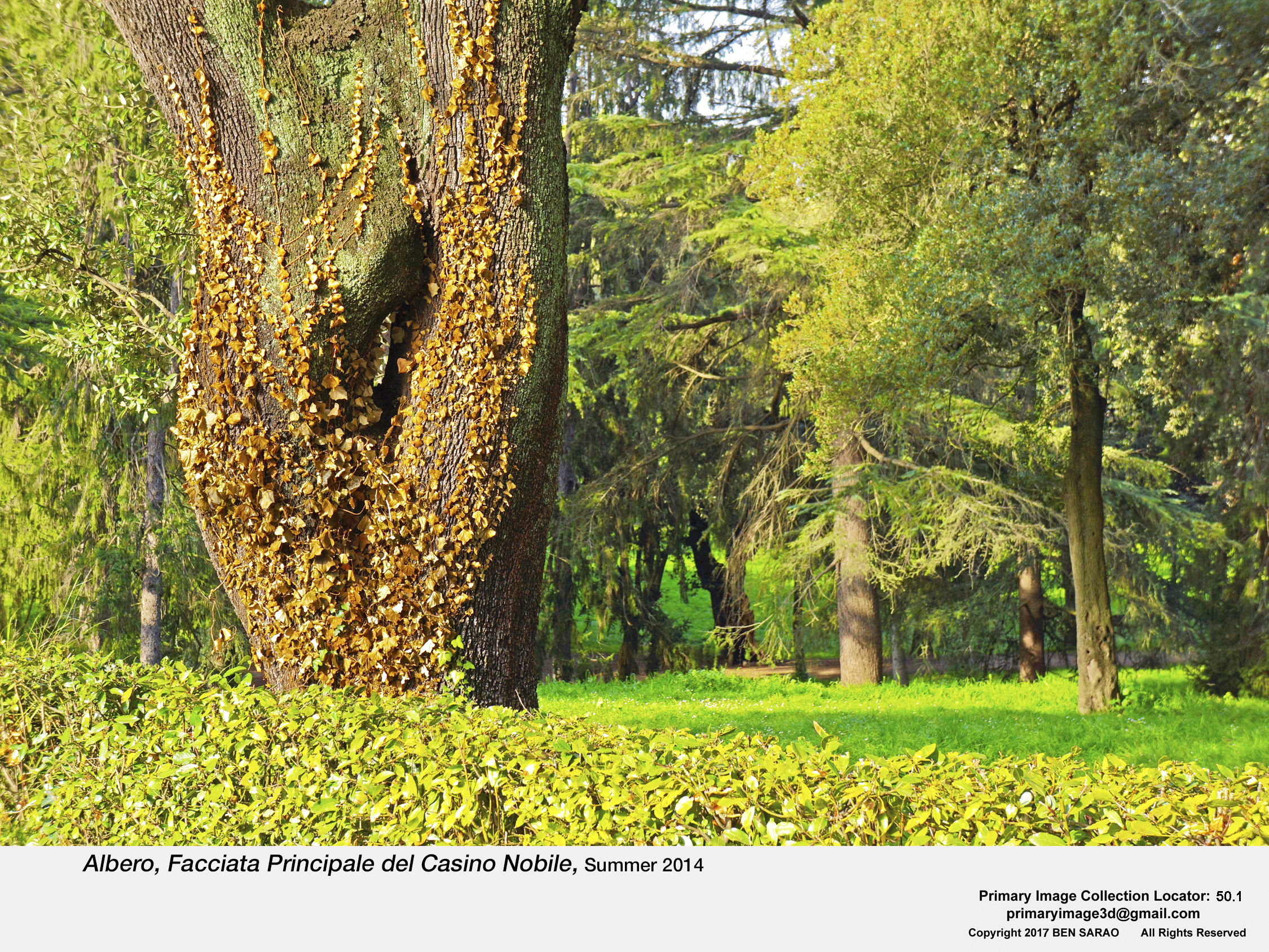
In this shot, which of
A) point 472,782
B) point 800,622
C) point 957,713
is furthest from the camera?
point 800,622

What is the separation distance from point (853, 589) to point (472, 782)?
13.2m

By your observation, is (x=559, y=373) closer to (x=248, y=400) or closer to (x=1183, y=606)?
(x=248, y=400)

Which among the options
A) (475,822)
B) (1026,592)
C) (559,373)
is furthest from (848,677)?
(475,822)

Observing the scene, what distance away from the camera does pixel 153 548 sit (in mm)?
9320

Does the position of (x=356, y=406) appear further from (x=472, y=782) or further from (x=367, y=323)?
(x=472, y=782)

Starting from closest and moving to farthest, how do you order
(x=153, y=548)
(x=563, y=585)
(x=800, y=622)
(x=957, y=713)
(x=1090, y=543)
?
1. (x=153, y=548)
2. (x=1090, y=543)
3. (x=957, y=713)
4. (x=800, y=622)
5. (x=563, y=585)

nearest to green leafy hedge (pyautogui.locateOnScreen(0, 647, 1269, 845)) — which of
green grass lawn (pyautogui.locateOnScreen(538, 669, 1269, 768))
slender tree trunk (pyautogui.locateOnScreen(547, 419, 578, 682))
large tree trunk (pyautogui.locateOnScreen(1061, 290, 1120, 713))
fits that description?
green grass lawn (pyautogui.locateOnScreen(538, 669, 1269, 768))

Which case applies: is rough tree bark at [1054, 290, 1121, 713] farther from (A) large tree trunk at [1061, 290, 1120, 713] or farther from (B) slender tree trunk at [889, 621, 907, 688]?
Result: (B) slender tree trunk at [889, 621, 907, 688]

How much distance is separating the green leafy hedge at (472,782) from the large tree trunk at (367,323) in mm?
533

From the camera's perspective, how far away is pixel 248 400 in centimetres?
461

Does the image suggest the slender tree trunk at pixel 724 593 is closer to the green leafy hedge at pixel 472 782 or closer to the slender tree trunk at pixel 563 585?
the slender tree trunk at pixel 563 585

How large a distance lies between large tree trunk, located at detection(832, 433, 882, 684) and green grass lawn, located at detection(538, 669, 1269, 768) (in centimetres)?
56

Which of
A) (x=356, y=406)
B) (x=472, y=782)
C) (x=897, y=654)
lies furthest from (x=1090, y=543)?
(x=472, y=782)

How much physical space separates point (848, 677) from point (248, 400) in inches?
514
